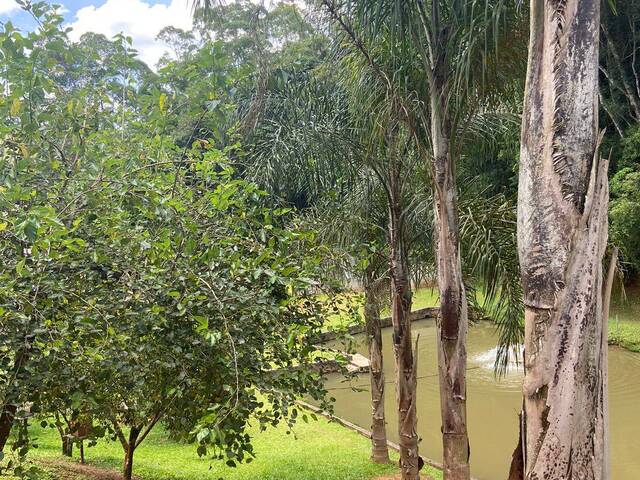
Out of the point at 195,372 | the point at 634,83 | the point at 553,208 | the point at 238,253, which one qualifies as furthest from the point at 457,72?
the point at 634,83

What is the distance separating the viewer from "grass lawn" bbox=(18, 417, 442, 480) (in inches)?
221

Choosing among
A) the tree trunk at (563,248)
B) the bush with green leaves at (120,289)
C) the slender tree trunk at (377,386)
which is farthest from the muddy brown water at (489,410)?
the tree trunk at (563,248)

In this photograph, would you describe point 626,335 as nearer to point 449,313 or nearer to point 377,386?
point 377,386

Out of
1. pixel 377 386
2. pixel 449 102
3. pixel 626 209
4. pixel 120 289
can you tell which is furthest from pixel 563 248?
pixel 626 209

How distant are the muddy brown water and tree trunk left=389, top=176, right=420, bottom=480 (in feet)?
2.52

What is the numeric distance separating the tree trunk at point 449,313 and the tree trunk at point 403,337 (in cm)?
140

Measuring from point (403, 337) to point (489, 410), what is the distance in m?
4.56

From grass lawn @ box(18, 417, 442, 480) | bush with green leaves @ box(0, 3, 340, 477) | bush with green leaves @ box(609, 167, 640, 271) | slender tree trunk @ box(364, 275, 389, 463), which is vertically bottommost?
grass lawn @ box(18, 417, 442, 480)

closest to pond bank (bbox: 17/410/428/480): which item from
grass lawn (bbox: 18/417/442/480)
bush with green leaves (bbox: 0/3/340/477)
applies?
grass lawn (bbox: 18/417/442/480)

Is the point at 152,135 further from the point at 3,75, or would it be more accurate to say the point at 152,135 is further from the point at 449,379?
the point at 449,379

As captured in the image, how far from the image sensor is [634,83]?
15031 millimetres

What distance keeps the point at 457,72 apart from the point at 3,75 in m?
2.55

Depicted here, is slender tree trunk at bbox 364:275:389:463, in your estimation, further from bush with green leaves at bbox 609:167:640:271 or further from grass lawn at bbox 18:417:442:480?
bush with green leaves at bbox 609:167:640:271

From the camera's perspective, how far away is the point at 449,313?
3.77 m
